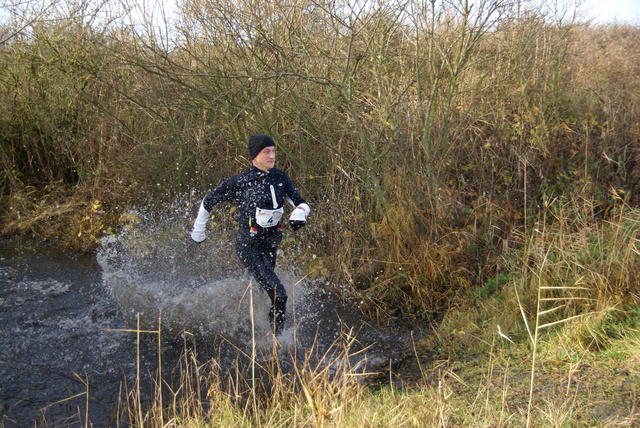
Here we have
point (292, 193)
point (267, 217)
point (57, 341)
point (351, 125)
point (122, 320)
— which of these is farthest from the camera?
point (351, 125)

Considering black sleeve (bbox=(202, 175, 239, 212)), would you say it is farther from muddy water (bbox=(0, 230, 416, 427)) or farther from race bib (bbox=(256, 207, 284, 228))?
muddy water (bbox=(0, 230, 416, 427))

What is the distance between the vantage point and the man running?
5133mm

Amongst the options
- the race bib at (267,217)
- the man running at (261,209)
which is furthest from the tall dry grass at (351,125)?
the race bib at (267,217)

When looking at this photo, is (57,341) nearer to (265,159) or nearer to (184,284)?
(184,284)

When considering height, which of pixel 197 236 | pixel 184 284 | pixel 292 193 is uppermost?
pixel 292 193

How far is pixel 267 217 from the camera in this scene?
522 centimetres

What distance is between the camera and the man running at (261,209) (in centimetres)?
513

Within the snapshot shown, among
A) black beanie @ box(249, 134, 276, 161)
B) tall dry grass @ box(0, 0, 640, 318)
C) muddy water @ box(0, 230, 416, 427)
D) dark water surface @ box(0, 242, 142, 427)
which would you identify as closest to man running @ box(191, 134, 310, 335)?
black beanie @ box(249, 134, 276, 161)

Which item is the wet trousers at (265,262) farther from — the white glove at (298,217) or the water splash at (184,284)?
the white glove at (298,217)

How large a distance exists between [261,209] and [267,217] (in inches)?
4.0

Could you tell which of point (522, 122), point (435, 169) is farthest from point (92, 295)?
point (522, 122)

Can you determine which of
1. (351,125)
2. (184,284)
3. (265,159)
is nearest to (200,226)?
(265,159)

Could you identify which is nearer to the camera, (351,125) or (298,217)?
(298,217)

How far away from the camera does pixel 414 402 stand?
360 centimetres
